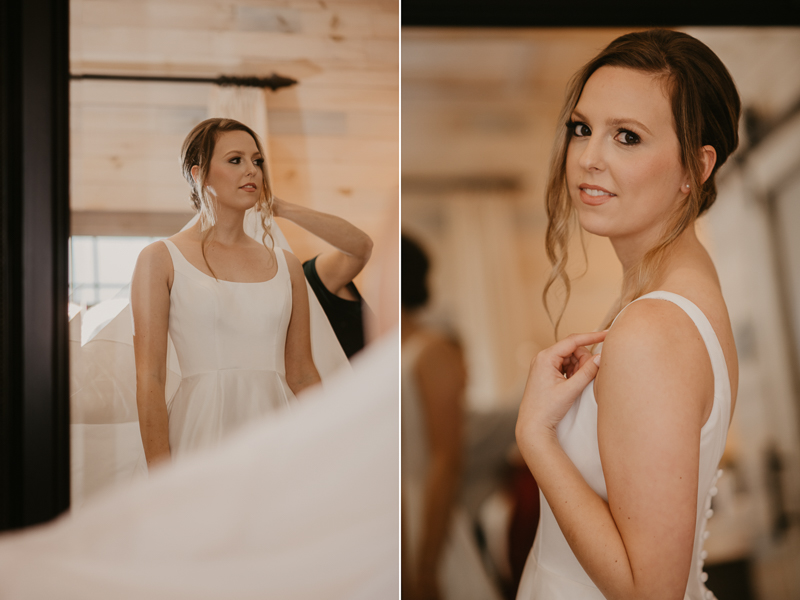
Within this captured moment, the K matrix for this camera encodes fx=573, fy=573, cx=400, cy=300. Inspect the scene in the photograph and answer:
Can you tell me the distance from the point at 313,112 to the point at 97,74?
49cm

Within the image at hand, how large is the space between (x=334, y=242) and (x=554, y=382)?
22.5 inches

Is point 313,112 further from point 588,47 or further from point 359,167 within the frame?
point 588,47

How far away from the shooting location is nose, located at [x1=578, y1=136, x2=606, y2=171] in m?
1.26

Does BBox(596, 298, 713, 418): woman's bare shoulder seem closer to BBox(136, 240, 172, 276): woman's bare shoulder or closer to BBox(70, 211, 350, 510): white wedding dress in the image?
BBox(70, 211, 350, 510): white wedding dress

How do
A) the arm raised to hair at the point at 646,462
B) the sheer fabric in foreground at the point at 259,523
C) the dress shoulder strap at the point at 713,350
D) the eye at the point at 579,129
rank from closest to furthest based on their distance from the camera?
the arm raised to hair at the point at 646,462 → the dress shoulder strap at the point at 713,350 → the sheer fabric in foreground at the point at 259,523 → the eye at the point at 579,129

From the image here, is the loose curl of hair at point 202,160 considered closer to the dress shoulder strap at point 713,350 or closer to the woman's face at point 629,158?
the woman's face at point 629,158

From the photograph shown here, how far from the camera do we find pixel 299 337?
1.29 m

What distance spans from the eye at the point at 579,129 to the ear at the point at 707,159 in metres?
0.25

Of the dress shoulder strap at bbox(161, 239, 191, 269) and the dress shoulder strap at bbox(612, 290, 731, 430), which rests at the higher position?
the dress shoulder strap at bbox(161, 239, 191, 269)

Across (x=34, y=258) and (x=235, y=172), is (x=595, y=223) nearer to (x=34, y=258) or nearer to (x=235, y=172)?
(x=235, y=172)

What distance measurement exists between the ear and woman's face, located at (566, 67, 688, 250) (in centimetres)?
6

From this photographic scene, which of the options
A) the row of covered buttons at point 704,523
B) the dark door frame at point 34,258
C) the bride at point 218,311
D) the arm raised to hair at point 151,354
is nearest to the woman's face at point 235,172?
the bride at point 218,311

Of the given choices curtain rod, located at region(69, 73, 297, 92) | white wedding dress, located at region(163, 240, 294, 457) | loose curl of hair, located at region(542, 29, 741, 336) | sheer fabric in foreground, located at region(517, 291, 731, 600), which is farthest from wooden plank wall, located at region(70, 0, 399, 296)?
sheer fabric in foreground, located at region(517, 291, 731, 600)

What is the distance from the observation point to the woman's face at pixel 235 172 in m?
1.28
